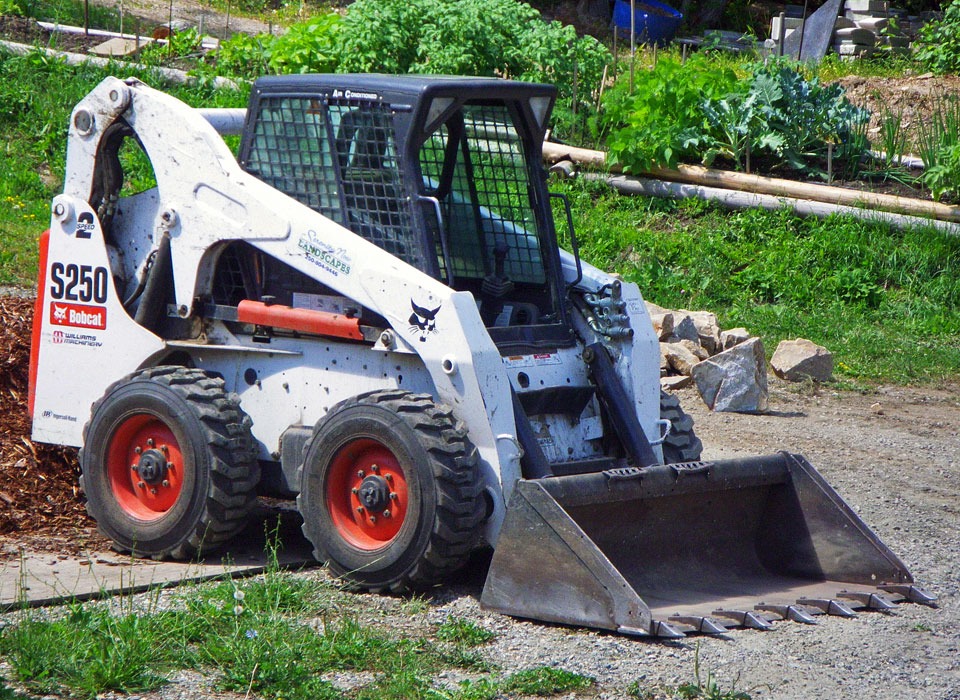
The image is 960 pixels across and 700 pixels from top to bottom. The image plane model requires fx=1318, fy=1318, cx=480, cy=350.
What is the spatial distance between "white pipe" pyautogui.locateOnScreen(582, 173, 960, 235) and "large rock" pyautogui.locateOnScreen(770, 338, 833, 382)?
266 cm

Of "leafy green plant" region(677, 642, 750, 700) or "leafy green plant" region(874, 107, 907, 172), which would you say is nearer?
"leafy green plant" region(677, 642, 750, 700)

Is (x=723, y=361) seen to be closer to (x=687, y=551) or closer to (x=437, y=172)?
(x=437, y=172)

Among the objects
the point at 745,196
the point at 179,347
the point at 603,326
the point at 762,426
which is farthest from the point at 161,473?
the point at 745,196

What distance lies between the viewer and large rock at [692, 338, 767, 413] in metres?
9.70

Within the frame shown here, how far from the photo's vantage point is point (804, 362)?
10.5m

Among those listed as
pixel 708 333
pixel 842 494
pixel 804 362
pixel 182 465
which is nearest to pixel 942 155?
pixel 804 362

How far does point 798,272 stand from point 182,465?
7877 mm

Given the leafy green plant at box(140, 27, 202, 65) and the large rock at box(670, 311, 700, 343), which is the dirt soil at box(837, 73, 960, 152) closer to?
the large rock at box(670, 311, 700, 343)

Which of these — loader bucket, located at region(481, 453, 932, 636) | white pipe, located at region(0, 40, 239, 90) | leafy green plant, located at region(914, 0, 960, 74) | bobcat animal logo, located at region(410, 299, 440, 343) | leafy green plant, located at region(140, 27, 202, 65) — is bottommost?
loader bucket, located at region(481, 453, 932, 636)

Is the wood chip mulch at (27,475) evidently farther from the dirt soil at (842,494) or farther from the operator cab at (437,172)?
the operator cab at (437,172)

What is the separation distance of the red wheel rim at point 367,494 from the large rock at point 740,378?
15.5 ft

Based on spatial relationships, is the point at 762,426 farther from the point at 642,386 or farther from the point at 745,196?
the point at 745,196

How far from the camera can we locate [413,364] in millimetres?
5738

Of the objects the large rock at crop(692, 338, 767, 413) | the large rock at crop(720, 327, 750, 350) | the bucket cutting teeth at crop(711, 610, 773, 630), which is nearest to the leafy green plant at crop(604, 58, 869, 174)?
the large rock at crop(720, 327, 750, 350)
